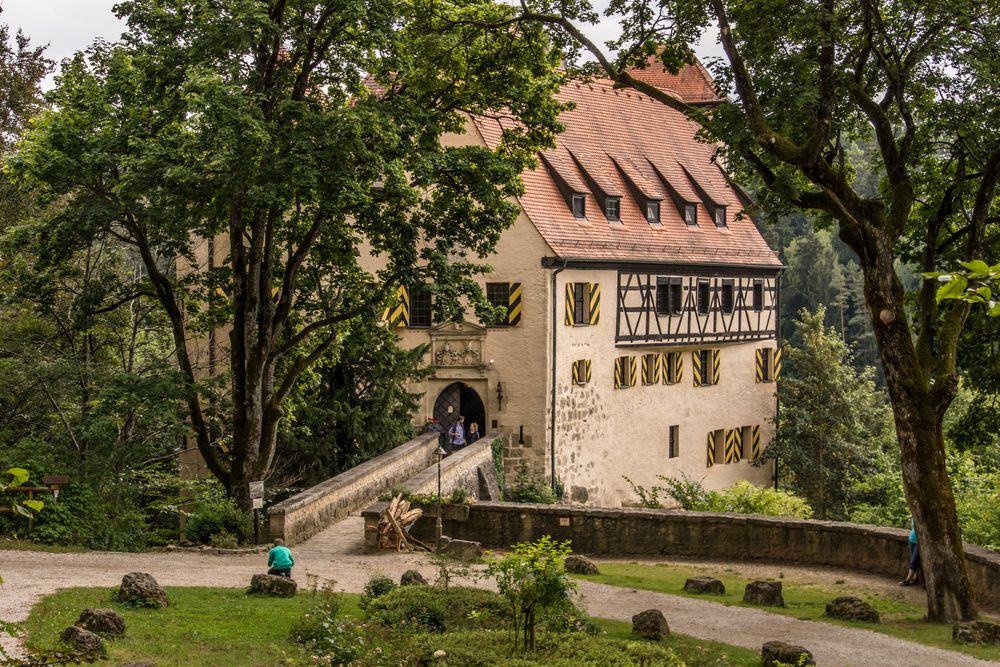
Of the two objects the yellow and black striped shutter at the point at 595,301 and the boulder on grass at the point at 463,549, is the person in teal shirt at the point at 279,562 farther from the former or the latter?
the yellow and black striped shutter at the point at 595,301

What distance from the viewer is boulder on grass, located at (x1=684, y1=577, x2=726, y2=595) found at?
52.1ft

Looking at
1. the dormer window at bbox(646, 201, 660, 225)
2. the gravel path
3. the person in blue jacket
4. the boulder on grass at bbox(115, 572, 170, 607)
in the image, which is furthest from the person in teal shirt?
the dormer window at bbox(646, 201, 660, 225)

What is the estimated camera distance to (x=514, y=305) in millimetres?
29859

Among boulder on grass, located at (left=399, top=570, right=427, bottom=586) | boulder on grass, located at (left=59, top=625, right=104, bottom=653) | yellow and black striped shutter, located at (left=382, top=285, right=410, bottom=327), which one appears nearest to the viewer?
boulder on grass, located at (left=59, top=625, right=104, bottom=653)

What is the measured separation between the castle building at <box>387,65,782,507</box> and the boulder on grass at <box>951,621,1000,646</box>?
48.2 feet

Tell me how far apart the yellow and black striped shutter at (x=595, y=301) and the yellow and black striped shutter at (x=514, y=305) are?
2.11 m

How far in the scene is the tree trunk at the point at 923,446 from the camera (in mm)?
13492

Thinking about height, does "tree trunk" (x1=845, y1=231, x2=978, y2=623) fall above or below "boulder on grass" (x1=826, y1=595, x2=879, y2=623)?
above

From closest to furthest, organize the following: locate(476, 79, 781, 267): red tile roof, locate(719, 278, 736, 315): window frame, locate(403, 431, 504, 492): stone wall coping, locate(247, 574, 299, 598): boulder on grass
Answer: locate(247, 574, 299, 598): boulder on grass, locate(403, 431, 504, 492): stone wall coping, locate(476, 79, 781, 267): red tile roof, locate(719, 278, 736, 315): window frame

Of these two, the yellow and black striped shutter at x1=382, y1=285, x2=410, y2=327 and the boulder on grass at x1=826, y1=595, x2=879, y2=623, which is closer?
the boulder on grass at x1=826, y1=595, x2=879, y2=623

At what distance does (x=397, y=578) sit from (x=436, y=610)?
385 centimetres

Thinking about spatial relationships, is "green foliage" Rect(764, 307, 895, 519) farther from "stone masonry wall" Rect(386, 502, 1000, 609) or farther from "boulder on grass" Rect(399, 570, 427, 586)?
"boulder on grass" Rect(399, 570, 427, 586)

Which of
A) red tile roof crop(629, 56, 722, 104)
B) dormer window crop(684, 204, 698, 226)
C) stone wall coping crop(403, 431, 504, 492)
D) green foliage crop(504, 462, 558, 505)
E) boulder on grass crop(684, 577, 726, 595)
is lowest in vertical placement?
boulder on grass crop(684, 577, 726, 595)

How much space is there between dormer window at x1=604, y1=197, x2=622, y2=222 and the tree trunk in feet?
63.2
